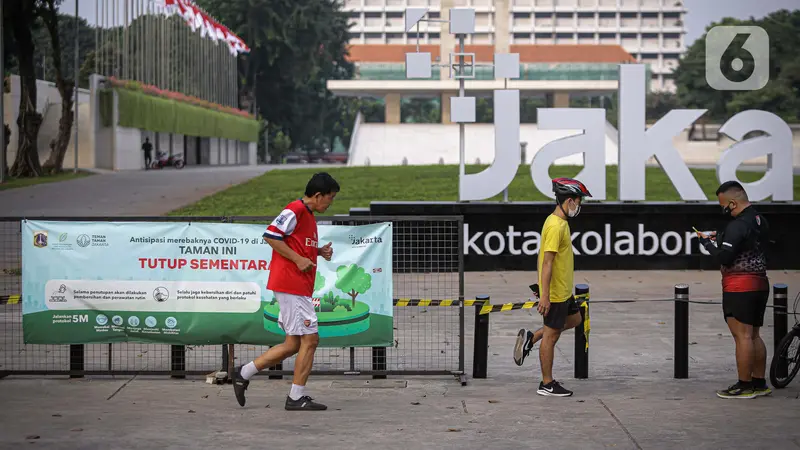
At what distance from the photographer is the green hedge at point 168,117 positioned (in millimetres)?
52594

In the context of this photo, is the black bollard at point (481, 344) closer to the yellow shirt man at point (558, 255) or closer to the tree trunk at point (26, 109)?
the yellow shirt man at point (558, 255)

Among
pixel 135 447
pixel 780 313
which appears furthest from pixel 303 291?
pixel 780 313

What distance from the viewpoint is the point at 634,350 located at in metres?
11.0

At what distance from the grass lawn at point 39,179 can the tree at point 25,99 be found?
2.97 feet

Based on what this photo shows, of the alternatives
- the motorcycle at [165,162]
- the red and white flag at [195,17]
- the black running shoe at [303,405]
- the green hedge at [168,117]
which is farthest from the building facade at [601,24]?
the black running shoe at [303,405]

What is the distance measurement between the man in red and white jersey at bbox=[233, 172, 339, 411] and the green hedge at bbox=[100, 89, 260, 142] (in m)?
45.5

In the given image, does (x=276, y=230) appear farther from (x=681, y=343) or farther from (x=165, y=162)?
(x=165, y=162)

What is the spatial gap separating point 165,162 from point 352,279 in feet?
163

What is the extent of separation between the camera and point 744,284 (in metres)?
8.52

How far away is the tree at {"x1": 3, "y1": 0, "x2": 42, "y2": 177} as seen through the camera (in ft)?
136

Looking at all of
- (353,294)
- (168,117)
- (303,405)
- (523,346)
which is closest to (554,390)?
(523,346)

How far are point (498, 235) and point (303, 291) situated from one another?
10.7 meters

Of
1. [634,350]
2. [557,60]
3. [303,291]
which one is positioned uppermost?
[557,60]

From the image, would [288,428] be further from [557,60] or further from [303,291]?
[557,60]
